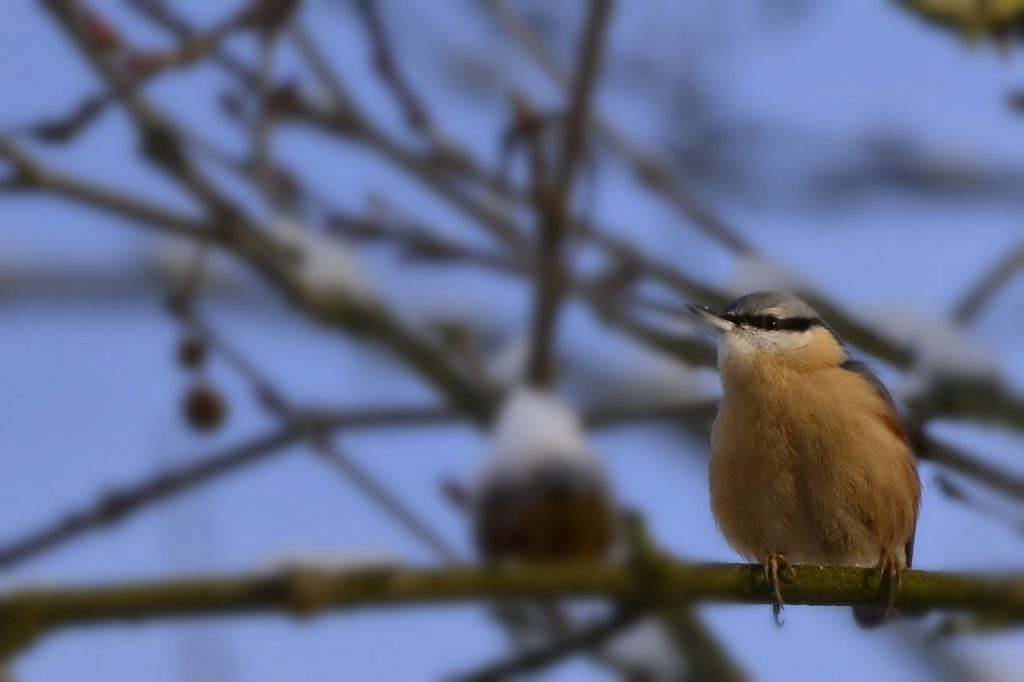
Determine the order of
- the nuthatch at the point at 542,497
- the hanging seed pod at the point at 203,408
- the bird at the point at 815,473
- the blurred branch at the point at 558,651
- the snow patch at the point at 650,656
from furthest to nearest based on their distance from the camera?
1. the hanging seed pod at the point at 203,408
2. the snow patch at the point at 650,656
3. the nuthatch at the point at 542,497
4. the bird at the point at 815,473
5. the blurred branch at the point at 558,651

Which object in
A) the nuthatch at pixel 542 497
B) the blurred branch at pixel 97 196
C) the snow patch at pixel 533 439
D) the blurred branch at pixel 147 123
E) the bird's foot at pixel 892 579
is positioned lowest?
the bird's foot at pixel 892 579

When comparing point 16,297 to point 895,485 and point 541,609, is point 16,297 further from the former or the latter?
point 895,485

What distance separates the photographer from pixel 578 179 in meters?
2.82

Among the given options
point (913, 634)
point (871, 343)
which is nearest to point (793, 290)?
point (871, 343)

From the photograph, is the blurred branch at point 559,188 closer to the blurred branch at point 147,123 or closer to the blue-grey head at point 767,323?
the blue-grey head at point 767,323

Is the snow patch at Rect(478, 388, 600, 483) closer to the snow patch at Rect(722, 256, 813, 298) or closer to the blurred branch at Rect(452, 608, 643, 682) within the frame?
the snow patch at Rect(722, 256, 813, 298)

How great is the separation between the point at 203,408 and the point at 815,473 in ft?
5.26

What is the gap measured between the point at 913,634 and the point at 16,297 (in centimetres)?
259

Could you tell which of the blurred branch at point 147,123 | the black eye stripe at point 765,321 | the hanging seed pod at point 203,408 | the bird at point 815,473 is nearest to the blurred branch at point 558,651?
the bird at point 815,473

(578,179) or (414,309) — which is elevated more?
(414,309)

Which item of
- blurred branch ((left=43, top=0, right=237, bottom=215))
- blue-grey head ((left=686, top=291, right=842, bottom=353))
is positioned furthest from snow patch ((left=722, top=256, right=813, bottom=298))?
blurred branch ((left=43, top=0, right=237, bottom=215))

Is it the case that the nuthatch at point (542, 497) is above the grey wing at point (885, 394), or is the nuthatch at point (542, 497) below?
above

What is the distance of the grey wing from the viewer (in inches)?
88.8

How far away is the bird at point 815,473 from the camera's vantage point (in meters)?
2.19
